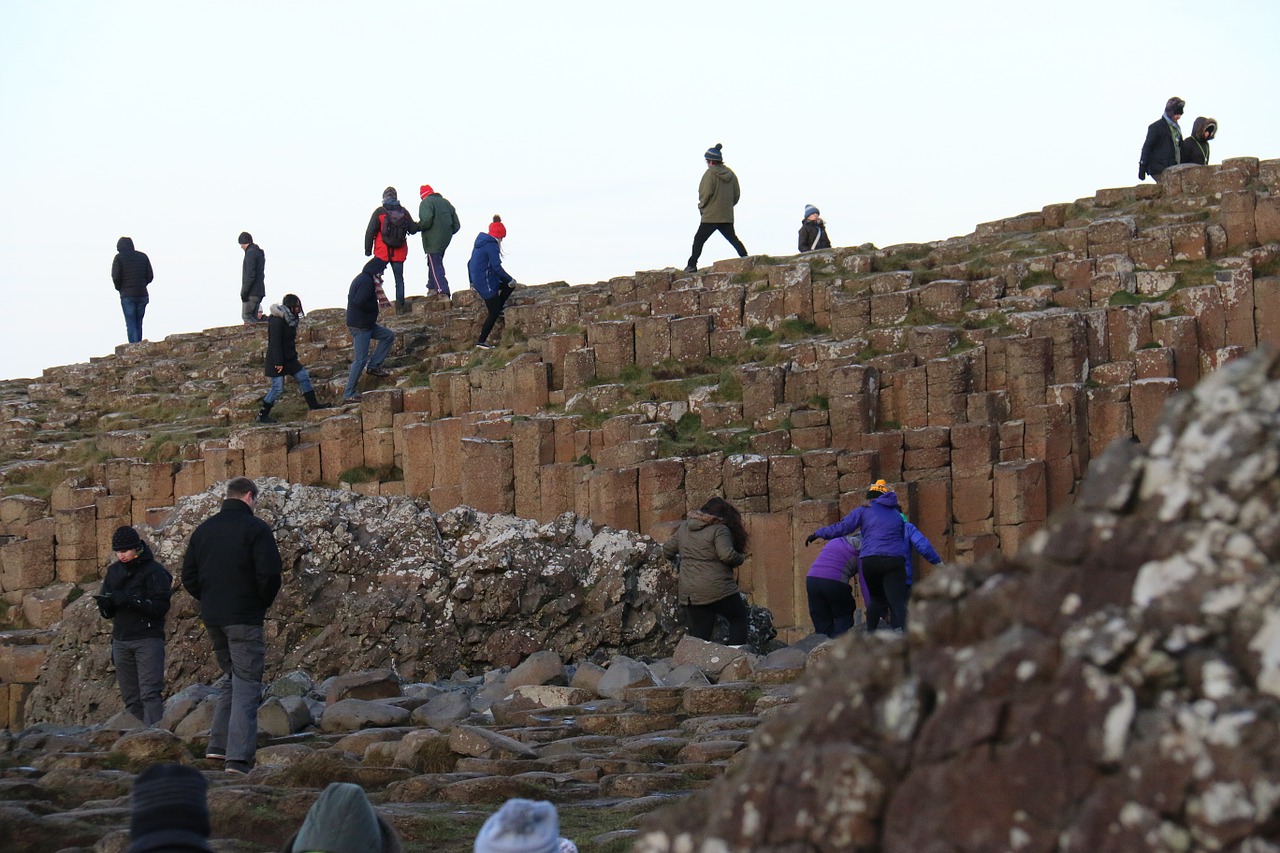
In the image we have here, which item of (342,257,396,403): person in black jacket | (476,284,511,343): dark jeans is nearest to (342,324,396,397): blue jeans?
(342,257,396,403): person in black jacket

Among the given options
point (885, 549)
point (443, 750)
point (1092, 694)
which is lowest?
point (443, 750)

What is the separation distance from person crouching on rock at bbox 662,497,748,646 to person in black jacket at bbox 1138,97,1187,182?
1064 centimetres

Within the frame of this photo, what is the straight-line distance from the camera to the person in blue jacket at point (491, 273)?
2350 cm

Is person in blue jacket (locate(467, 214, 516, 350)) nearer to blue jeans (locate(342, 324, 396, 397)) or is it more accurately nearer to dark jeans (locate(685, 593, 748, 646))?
blue jeans (locate(342, 324, 396, 397))

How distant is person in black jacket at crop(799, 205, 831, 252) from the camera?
26.3m

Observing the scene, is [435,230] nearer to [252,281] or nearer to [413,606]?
[252,281]

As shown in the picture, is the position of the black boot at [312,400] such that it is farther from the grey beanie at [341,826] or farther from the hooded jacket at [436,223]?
the grey beanie at [341,826]

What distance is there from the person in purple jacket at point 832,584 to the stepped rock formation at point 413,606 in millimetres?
1888

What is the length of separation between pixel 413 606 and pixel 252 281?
1308 cm

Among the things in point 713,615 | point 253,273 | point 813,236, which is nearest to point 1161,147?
point 813,236

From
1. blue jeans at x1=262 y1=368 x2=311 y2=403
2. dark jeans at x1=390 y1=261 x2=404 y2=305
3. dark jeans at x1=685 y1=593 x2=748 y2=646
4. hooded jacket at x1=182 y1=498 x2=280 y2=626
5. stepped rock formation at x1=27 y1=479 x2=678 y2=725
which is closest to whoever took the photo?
hooded jacket at x1=182 y1=498 x2=280 y2=626

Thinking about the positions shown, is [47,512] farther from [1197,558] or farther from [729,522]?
[1197,558]

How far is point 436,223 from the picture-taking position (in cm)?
2703

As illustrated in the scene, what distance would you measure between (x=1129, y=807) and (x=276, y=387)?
65.4 feet
